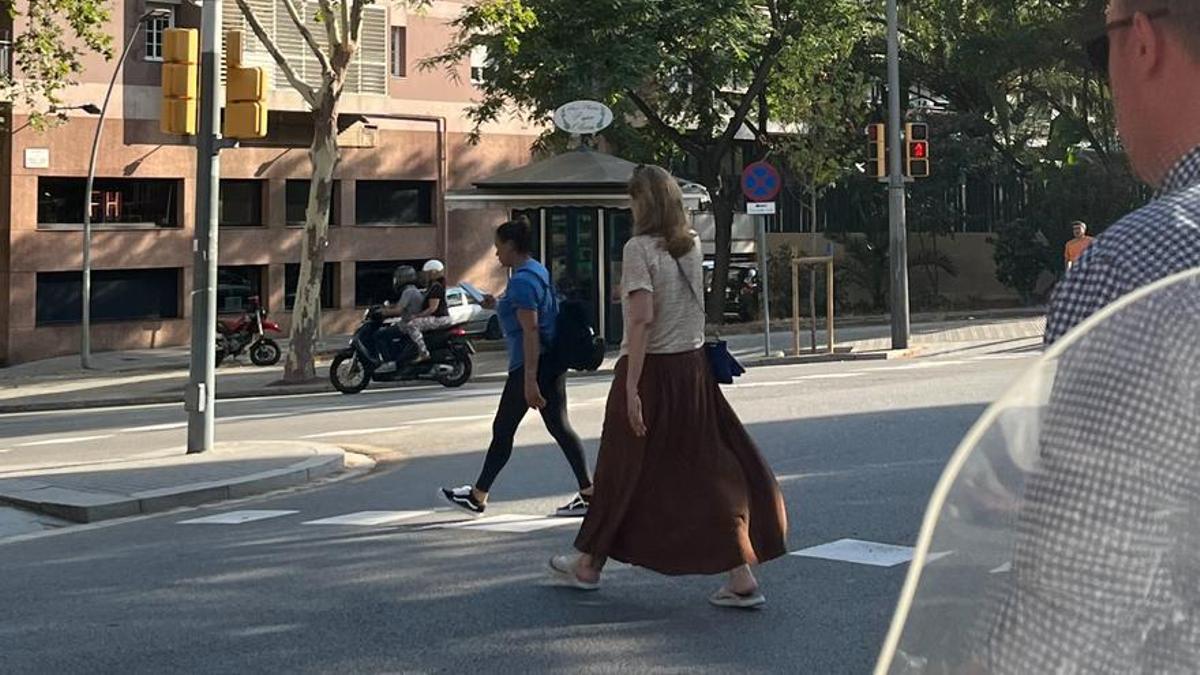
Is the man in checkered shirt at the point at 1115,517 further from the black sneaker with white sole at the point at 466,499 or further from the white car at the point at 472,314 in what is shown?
the white car at the point at 472,314

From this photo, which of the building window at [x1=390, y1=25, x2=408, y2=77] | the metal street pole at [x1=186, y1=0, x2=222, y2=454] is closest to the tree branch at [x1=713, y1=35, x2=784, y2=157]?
the building window at [x1=390, y1=25, x2=408, y2=77]

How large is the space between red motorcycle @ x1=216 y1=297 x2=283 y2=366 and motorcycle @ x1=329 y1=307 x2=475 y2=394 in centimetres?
635

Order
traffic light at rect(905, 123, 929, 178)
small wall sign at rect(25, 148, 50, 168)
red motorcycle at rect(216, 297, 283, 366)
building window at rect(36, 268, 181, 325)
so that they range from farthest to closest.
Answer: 1. building window at rect(36, 268, 181, 325)
2. small wall sign at rect(25, 148, 50, 168)
3. red motorcycle at rect(216, 297, 283, 366)
4. traffic light at rect(905, 123, 929, 178)

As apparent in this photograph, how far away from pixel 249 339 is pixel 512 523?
63.8 feet

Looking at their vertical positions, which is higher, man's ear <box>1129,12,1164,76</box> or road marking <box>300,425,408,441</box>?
man's ear <box>1129,12,1164,76</box>

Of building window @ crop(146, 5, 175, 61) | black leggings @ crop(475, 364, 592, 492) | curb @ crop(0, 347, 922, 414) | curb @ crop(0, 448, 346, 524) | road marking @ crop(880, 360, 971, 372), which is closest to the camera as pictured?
black leggings @ crop(475, 364, 592, 492)

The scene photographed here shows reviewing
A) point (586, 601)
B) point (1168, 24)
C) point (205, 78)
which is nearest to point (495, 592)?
point (586, 601)

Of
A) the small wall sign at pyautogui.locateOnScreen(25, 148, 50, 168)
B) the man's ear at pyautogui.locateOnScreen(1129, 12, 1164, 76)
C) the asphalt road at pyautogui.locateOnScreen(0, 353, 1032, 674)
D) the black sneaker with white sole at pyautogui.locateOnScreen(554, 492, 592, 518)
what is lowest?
the asphalt road at pyautogui.locateOnScreen(0, 353, 1032, 674)

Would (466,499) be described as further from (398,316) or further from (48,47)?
(48,47)

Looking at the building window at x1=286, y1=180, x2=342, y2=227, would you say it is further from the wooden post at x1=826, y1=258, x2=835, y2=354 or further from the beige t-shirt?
the beige t-shirt

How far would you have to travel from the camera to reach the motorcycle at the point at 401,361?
20.3 metres

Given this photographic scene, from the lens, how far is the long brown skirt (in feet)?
20.9

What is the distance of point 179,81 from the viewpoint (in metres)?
12.8

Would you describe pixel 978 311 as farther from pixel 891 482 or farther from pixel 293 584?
pixel 293 584
